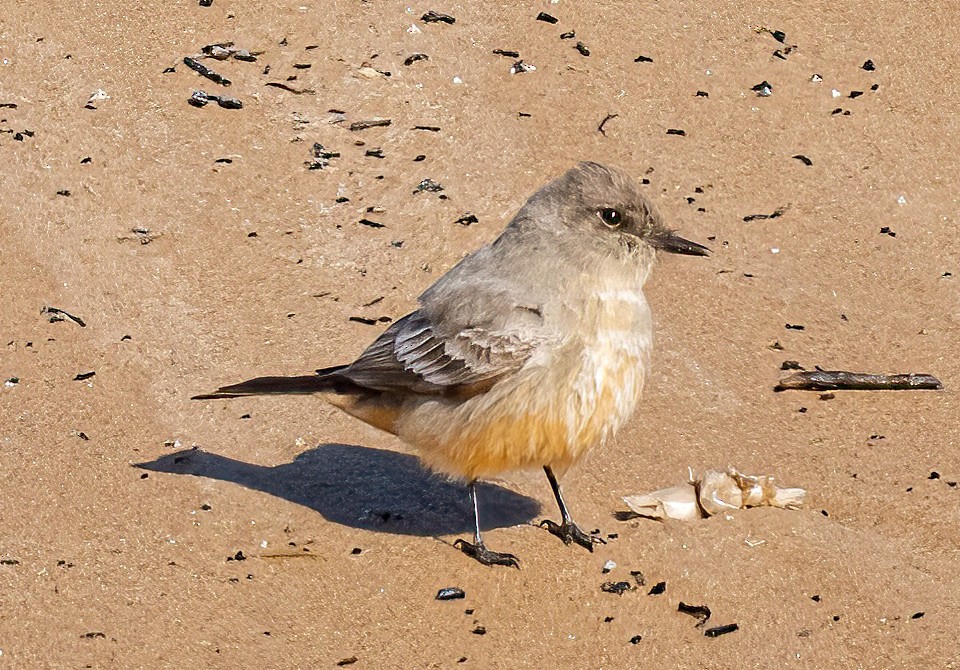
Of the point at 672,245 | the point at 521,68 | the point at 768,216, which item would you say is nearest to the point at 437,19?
the point at 521,68

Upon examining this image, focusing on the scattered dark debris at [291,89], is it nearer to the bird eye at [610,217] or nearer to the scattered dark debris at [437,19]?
the scattered dark debris at [437,19]

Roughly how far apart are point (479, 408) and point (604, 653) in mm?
1266

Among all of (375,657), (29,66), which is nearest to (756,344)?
(375,657)

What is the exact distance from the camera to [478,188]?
9.55 metres

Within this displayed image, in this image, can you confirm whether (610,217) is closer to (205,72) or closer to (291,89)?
(291,89)

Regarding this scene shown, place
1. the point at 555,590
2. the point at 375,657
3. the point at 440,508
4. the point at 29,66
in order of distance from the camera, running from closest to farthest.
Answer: the point at 375,657
the point at 555,590
the point at 440,508
the point at 29,66

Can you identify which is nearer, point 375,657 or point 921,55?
point 375,657

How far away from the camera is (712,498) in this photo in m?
6.94

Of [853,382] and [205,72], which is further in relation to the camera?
[205,72]

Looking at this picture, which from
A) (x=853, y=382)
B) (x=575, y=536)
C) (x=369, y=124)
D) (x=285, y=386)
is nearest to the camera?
(x=575, y=536)

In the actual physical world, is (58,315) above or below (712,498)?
below

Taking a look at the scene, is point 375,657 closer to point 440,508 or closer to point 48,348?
point 440,508

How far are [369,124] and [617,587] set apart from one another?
4803 mm

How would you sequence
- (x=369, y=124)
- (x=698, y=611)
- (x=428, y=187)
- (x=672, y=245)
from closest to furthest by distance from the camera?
(x=698, y=611), (x=672, y=245), (x=428, y=187), (x=369, y=124)
